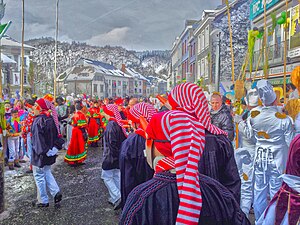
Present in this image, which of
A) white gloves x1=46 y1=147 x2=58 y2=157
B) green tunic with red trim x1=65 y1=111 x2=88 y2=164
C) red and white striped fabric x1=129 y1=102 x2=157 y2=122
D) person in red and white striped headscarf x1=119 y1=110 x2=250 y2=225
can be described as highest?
red and white striped fabric x1=129 y1=102 x2=157 y2=122

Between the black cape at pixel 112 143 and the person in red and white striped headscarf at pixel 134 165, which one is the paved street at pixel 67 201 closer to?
the black cape at pixel 112 143

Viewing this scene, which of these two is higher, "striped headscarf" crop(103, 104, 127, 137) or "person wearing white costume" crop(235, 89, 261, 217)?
"striped headscarf" crop(103, 104, 127, 137)

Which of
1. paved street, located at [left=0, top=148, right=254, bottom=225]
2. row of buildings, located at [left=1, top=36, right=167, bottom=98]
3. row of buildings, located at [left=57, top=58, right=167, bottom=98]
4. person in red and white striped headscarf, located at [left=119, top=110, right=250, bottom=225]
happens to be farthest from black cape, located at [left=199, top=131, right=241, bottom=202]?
row of buildings, located at [left=57, top=58, right=167, bottom=98]

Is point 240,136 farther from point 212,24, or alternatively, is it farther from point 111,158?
point 212,24

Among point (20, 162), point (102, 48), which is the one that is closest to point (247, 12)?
point (20, 162)

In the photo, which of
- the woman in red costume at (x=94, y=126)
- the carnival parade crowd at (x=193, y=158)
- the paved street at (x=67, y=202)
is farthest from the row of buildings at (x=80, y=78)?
the carnival parade crowd at (x=193, y=158)

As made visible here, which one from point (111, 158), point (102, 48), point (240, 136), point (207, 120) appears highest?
point (102, 48)

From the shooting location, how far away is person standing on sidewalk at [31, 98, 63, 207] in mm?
5355

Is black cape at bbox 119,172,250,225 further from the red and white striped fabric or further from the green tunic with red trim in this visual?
the green tunic with red trim

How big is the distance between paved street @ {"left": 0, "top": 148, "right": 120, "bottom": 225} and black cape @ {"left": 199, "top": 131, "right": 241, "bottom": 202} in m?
2.87

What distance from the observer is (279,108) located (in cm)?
437

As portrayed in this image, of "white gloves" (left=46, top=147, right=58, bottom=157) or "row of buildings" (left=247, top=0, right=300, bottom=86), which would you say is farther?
"row of buildings" (left=247, top=0, right=300, bottom=86)

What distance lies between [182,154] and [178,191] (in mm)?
193

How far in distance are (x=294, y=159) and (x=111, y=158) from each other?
3559mm
